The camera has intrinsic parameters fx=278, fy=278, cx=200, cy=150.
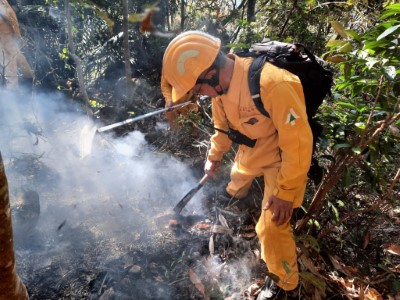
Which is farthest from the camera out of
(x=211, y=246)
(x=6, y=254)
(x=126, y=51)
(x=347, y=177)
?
(x=126, y=51)

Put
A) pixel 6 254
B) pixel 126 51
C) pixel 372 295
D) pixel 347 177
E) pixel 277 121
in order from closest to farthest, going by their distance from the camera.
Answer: pixel 6 254 < pixel 277 121 < pixel 347 177 < pixel 372 295 < pixel 126 51

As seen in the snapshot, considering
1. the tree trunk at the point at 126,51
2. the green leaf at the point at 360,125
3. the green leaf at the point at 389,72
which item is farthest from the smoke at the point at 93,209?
the green leaf at the point at 389,72

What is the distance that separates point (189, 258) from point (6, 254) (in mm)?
2284

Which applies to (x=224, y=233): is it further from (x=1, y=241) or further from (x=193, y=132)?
(x=1, y=241)

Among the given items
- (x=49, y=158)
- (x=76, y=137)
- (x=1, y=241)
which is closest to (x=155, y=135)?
(x=76, y=137)

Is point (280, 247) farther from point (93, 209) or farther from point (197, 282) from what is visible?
point (93, 209)

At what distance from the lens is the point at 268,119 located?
2.56 m

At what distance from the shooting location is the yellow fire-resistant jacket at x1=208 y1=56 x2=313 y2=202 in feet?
7.06

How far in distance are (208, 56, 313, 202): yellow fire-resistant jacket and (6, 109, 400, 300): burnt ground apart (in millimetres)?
670

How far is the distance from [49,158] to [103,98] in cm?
332

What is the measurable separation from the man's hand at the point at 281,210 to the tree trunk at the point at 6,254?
6.25ft

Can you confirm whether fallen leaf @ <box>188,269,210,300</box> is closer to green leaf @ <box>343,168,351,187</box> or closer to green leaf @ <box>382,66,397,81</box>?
green leaf @ <box>343,168,351,187</box>

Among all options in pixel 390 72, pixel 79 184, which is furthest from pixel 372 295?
pixel 79 184

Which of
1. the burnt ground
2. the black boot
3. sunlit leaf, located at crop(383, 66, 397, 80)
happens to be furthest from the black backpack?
the black boot
